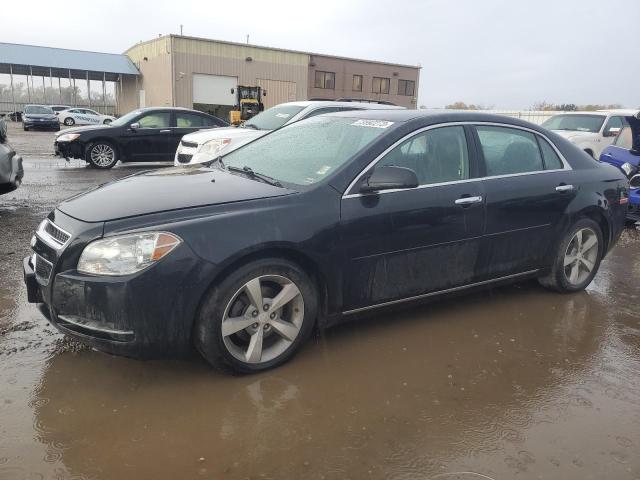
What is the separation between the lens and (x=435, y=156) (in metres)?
3.96

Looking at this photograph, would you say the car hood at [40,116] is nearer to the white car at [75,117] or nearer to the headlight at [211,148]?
the white car at [75,117]

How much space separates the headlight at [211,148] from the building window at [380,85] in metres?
43.5

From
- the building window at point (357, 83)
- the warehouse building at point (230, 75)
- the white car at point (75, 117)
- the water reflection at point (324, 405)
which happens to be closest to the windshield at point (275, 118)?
the water reflection at point (324, 405)

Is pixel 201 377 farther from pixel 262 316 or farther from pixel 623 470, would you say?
pixel 623 470

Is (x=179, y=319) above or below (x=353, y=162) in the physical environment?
below

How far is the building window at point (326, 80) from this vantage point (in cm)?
4719

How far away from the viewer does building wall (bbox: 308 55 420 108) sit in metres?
47.0

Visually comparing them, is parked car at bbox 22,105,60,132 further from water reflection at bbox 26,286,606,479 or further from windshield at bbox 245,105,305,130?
water reflection at bbox 26,286,606,479

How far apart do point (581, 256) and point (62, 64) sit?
4701cm

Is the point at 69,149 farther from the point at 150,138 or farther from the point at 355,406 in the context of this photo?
the point at 355,406

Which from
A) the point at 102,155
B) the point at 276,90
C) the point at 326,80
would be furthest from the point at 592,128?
the point at 326,80

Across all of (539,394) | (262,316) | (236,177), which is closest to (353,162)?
(236,177)

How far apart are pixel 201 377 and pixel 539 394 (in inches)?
79.4

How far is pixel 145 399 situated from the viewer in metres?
3.00
